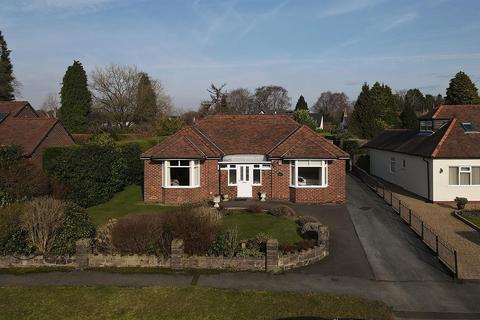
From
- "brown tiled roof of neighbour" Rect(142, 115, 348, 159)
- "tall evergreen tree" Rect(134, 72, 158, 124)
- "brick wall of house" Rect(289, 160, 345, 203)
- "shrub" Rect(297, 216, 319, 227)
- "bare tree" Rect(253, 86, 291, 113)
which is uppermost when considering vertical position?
"bare tree" Rect(253, 86, 291, 113)

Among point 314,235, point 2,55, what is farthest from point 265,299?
point 2,55

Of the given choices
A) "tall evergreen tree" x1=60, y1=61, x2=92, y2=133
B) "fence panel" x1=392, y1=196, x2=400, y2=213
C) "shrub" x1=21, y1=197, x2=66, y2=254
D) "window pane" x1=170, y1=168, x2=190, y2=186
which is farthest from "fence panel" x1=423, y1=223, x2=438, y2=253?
"tall evergreen tree" x1=60, y1=61, x2=92, y2=133

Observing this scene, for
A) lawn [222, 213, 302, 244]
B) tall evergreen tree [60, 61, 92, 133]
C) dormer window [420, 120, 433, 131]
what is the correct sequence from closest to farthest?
lawn [222, 213, 302, 244] → dormer window [420, 120, 433, 131] → tall evergreen tree [60, 61, 92, 133]

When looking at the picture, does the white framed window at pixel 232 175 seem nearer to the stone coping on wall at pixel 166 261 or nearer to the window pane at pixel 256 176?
the window pane at pixel 256 176

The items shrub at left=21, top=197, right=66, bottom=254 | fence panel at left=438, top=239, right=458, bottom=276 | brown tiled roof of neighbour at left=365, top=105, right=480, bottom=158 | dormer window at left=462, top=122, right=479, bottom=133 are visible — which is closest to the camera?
shrub at left=21, top=197, right=66, bottom=254

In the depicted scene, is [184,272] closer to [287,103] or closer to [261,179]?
[261,179]

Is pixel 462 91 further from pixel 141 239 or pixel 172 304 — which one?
pixel 172 304

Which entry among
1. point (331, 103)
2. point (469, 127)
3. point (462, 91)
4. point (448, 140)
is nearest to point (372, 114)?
point (462, 91)

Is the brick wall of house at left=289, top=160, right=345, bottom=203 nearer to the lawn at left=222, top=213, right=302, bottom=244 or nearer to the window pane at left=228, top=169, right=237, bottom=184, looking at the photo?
the window pane at left=228, top=169, right=237, bottom=184
